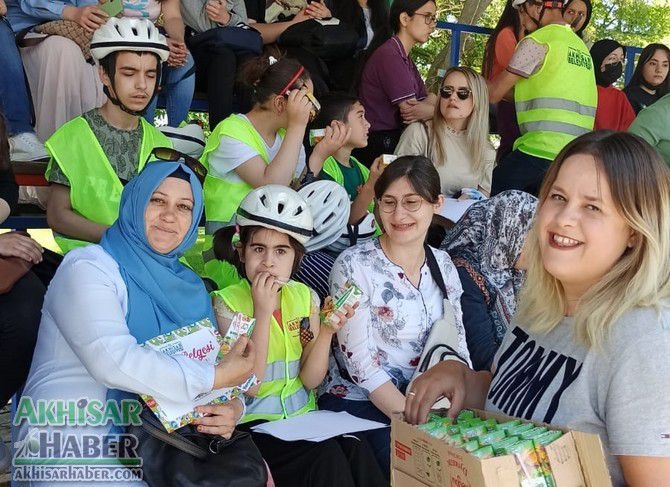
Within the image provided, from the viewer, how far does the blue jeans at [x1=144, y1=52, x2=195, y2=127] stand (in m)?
5.39

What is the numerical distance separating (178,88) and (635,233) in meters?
4.26

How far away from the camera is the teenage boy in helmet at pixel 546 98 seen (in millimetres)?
5586

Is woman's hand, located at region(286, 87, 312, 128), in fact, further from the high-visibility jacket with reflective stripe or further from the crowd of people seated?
the high-visibility jacket with reflective stripe

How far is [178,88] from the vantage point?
544cm

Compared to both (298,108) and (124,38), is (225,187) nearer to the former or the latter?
(298,108)

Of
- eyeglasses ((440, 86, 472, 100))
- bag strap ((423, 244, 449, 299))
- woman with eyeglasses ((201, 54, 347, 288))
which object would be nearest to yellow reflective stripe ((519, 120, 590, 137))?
eyeglasses ((440, 86, 472, 100))

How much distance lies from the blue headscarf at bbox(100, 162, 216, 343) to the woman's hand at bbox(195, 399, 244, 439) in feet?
1.12

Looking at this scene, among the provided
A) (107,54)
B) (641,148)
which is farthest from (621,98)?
(641,148)

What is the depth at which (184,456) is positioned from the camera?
2402 mm

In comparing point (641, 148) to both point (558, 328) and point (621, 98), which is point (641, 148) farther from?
point (621, 98)

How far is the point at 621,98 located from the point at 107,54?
5034mm

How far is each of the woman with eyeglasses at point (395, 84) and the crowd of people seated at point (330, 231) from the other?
2 cm

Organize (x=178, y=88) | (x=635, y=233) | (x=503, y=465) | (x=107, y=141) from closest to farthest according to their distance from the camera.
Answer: (x=503, y=465), (x=635, y=233), (x=107, y=141), (x=178, y=88)

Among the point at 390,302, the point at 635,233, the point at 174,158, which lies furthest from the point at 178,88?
the point at 635,233
